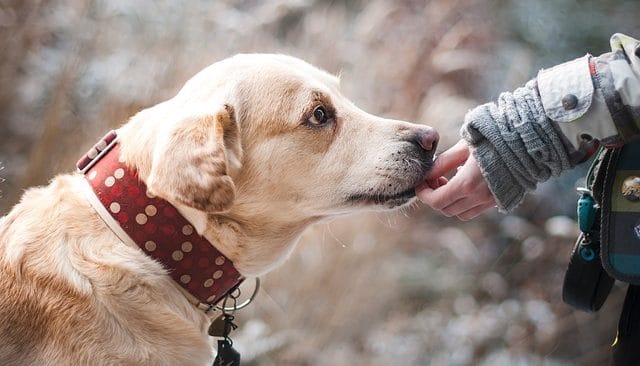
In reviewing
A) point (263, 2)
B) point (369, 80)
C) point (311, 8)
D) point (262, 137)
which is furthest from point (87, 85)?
point (262, 137)

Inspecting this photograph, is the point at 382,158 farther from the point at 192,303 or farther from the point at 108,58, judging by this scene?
the point at 108,58

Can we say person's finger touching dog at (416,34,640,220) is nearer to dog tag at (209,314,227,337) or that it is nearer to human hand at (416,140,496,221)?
human hand at (416,140,496,221)

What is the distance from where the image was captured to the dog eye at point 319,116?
1656 mm

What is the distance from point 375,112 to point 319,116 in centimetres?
120

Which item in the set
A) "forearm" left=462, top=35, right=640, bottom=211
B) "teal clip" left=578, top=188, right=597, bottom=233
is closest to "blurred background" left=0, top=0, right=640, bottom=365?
"teal clip" left=578, top=188, right=597, bottom=233

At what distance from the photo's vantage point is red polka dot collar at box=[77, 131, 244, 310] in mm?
1449

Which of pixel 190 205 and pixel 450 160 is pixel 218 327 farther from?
pixel 450 160

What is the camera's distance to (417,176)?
1.64 meters

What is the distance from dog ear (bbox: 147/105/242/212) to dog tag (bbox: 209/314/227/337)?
472 mm

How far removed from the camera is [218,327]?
174 centimetres

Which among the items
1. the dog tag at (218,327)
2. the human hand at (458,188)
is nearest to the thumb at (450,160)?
the human hand at (458,188)

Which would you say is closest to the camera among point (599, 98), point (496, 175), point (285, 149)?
point (599, 98)

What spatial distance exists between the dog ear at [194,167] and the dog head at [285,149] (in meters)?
0.07


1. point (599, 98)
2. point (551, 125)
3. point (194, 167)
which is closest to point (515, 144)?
point (551, 125)
